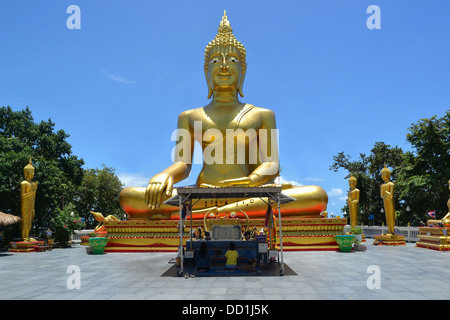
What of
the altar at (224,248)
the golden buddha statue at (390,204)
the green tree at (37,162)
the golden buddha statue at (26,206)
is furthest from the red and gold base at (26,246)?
the golden buddha statue at (390,204)

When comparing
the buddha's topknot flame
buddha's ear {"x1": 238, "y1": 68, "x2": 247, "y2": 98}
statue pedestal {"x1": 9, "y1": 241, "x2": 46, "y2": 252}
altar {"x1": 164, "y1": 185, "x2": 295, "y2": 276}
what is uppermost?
the buddha's topknot flame

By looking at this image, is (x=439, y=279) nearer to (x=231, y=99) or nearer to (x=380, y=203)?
(x=231, y=99)

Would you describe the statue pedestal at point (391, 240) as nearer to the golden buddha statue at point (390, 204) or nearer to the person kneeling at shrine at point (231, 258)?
the golden buddha statue at point (390, 204)

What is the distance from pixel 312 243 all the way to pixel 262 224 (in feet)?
6.57

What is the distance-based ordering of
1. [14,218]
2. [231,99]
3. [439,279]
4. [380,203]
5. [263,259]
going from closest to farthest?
1. [439,279]
2. [263,259]
3. [14,218]
4. [231,99]
5. [380,203]

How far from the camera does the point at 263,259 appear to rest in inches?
410

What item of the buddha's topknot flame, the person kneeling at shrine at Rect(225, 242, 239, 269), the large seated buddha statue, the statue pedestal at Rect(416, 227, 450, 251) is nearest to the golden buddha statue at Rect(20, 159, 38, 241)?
the large seated buddha statue

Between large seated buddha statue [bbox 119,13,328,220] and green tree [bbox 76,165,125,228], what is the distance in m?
22.0

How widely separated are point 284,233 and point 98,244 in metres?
6.89

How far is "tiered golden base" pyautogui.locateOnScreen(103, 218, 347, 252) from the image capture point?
1419cm

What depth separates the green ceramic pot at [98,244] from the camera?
45.5ft

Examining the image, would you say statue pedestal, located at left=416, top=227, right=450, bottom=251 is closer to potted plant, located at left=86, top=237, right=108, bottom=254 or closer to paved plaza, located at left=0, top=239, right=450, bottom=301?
paved plaza, located at left=0, top=239, right=450, bottom=301
